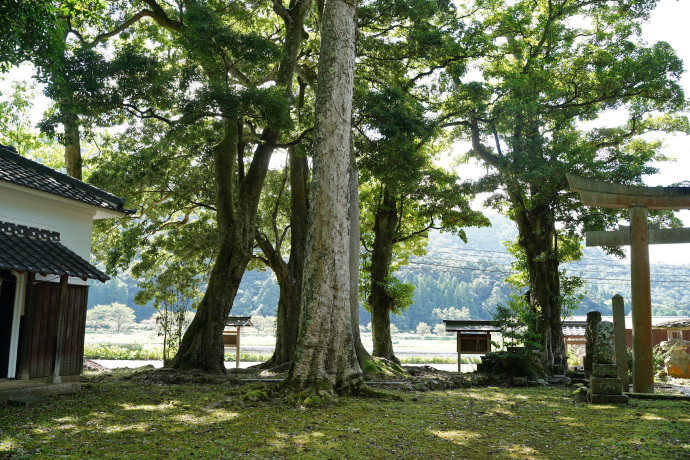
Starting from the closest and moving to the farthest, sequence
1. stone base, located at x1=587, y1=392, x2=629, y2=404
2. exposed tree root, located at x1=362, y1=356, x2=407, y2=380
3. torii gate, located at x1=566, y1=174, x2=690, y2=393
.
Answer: stone base, located at x1=587, y1=392, x2=629, y2=404 < torii gate, located at x1=566, y1=174, x2=690, y2=393 < exposed tree root, located at x1=362, y1=356, x2=407, y2=380

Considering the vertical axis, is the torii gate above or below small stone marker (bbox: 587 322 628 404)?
above

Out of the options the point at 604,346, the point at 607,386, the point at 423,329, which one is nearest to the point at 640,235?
the point at 604,346

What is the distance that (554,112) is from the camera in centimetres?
1628

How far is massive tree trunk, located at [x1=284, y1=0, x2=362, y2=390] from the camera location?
7.77m

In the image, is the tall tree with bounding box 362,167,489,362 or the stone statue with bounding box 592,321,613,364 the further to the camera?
the tall tree with bounding box 362,167,489,362

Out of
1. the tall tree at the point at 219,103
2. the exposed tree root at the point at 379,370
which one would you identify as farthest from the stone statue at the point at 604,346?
the tall tree at the point at 219,103

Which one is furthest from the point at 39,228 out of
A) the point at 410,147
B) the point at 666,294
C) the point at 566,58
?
the point at 666,294

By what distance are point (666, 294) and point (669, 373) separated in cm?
9398

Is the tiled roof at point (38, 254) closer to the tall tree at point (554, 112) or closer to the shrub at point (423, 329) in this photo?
the tall tree at point (554, 112)

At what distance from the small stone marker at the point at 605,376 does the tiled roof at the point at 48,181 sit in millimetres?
9762

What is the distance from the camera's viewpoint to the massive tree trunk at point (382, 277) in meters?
16.7

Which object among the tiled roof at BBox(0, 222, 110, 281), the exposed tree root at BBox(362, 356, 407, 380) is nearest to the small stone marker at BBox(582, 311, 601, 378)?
the exposed tree root at BBox(362, 356, 407, 380)

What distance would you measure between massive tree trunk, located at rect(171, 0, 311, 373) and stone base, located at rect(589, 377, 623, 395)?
336 inches

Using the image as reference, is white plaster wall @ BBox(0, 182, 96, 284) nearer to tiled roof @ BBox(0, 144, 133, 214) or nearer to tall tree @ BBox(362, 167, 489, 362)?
tiled roof @ BBox(0, 144, 133, 214)
